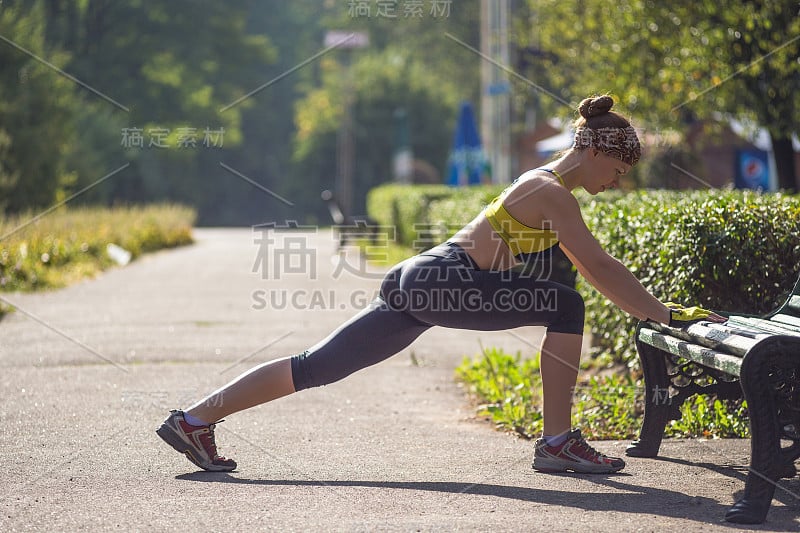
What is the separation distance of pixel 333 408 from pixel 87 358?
3.01 metres

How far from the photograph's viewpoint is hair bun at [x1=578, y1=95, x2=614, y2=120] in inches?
192

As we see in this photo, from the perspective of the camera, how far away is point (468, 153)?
25188 mm

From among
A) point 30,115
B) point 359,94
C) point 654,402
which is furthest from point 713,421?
point 359,94

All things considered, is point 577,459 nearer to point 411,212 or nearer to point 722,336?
point 722,336

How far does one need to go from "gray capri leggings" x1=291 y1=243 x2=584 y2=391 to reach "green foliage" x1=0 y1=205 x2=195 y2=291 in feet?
36.5

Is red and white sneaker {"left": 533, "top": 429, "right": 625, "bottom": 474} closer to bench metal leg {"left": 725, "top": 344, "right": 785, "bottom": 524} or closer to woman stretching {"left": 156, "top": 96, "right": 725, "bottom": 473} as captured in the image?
woman stretching {"left": 156, "top": 96, "right": 725, "bottom": 473}

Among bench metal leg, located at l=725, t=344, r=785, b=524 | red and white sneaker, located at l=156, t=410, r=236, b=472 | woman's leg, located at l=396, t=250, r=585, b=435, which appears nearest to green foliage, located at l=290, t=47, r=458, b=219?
red and white sneaker, located at l=156, t=410, r=236, b=472

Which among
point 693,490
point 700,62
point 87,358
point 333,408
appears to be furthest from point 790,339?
point 700,62

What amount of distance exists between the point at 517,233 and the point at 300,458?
1557 mm

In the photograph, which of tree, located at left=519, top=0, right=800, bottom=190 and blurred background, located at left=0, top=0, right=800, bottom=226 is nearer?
tree, located at left=519, top=0, right=800, bottom=190

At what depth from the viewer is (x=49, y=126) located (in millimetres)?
28797

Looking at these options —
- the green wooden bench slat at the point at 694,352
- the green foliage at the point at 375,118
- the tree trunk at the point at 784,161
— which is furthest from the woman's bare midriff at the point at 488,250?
the green foliage at the point at 375,118

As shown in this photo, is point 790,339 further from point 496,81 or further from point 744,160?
point 496,81

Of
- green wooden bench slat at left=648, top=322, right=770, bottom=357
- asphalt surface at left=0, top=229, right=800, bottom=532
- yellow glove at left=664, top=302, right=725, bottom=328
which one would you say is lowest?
asphalt surface at left=0, top=229, right=800, bottom=532
